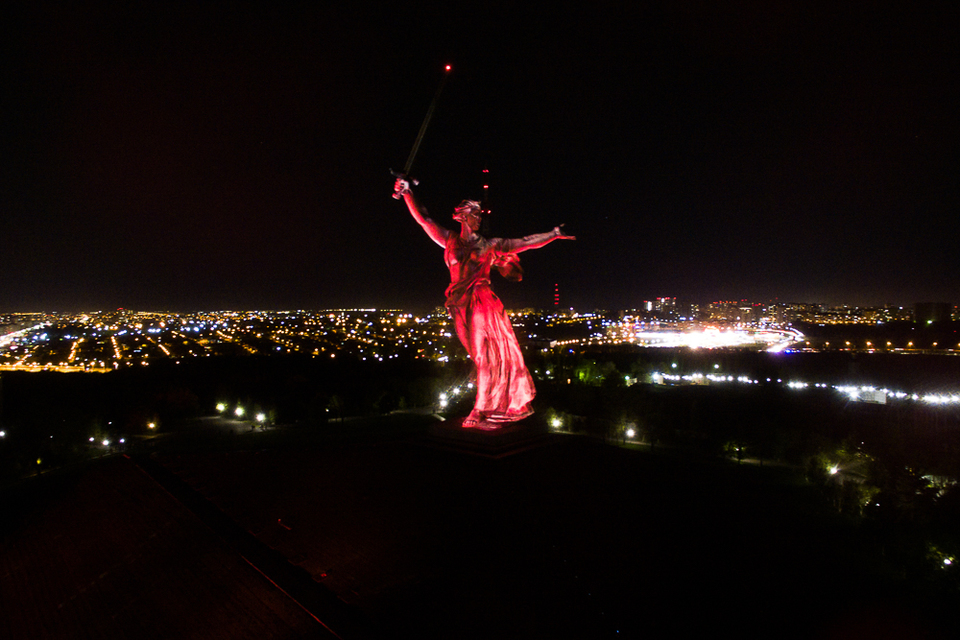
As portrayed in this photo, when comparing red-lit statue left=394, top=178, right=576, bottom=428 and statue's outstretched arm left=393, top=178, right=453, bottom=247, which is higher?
statue's outstretched arm left=393, top=178, right=453, bottom=247

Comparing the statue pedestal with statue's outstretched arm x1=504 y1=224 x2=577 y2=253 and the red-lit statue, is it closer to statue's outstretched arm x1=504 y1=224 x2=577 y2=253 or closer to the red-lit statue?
the red-lit statue

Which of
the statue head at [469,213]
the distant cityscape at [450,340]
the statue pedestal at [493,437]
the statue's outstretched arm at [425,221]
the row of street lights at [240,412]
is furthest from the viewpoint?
the distant cityscape at [450,340]

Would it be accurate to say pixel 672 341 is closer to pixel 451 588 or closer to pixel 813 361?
pixel 813 361

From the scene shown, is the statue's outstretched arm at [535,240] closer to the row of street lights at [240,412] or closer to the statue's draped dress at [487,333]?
the statue's draped dress at [487,333]

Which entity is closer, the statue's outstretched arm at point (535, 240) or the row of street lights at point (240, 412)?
the statue's outstretched arm at point (535, 240)

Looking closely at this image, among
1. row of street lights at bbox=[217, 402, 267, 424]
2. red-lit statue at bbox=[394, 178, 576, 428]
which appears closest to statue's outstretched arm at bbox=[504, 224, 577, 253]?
red-lit statue at bbox=[394, 178, 576, 428]

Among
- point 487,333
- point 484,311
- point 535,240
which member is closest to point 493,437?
point 487,333

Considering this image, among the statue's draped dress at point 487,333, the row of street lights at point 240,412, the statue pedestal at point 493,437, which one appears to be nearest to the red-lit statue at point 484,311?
the statue's draped dress at point 487,333

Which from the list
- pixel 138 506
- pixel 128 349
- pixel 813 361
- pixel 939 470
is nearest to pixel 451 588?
pixel 138 506
